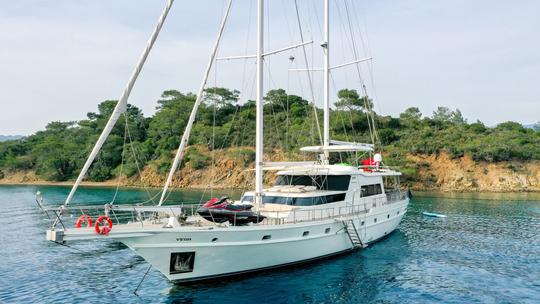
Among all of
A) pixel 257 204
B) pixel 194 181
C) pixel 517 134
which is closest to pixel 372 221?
pixel 257 204

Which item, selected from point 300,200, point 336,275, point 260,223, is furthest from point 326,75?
point 336,275

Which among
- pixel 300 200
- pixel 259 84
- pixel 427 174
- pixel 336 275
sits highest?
pixel 259 84

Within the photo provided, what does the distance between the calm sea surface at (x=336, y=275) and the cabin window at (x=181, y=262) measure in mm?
824

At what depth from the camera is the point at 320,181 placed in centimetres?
2062

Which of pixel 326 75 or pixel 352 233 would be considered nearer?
pixel 352 233

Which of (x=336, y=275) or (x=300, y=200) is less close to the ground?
(x=300, y=200)

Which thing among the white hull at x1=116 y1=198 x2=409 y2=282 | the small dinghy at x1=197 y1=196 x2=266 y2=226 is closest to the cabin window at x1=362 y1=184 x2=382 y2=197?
the white hull at x1=116 y1=198 x2=409 y2=282

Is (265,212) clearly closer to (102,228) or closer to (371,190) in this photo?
(102,228)

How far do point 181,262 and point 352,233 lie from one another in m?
8.81

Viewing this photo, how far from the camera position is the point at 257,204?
693 inches

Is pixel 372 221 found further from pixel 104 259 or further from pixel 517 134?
pixel 517 134

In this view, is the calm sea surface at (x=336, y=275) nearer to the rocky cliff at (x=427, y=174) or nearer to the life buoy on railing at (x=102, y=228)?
the life buoy on railing at (x=102, y=228)

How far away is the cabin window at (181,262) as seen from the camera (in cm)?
1347

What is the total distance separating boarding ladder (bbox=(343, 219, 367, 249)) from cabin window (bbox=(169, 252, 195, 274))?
7694 mm
